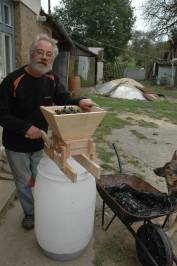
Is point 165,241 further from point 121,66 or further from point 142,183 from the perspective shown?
point 121,66

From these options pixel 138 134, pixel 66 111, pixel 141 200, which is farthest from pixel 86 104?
pixel 138 134

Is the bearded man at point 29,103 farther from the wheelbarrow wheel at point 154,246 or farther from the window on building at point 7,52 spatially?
the window on building at point 7,52

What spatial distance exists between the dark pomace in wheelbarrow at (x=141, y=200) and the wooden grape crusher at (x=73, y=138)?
75 centimetres

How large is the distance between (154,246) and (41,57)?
6.27 ft

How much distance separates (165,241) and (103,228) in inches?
41.6

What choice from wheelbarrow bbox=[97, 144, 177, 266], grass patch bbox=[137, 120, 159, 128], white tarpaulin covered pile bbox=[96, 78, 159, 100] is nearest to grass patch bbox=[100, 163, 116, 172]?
wheelbarrow bbox=[97, 144, 177, 266]

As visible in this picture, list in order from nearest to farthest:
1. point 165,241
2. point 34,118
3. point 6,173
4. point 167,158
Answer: point 165,241 → point 34,118 → point 6,173 → point 167,158

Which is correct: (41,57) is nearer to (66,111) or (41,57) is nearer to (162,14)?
(66,111)

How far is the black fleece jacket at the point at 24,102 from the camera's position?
2568 millimetres

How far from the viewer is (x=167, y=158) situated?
6.13 meters

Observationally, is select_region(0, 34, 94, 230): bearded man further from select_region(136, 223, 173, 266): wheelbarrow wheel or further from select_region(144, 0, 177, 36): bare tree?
select_region(144, 0, 177, 36): bare tree

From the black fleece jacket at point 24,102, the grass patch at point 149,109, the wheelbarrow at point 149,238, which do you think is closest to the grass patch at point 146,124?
the grass patch at point 149,109

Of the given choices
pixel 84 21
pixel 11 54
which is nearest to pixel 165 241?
pixel 11 54

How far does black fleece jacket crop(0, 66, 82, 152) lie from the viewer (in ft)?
8.43
